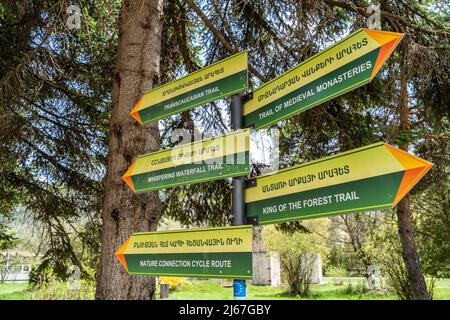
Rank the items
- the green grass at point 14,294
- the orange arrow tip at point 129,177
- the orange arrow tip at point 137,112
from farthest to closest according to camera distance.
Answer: the green grass at point 14,294 < the orange arrow tip at point 137,112 < the orange arrow tip at point 129,177

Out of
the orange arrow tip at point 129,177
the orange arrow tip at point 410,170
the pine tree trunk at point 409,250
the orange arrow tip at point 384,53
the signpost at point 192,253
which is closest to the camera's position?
the orange arrow tip at point 410,170

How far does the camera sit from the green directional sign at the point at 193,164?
6.19 feet

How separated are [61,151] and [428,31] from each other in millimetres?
5475

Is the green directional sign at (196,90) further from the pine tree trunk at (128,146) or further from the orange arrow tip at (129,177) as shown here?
the orange arrow tip at (129,177)

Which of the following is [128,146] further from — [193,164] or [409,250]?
[409,250]

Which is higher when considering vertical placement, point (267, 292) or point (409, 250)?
point (409, 250)

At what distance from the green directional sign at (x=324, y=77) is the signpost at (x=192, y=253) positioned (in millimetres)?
607

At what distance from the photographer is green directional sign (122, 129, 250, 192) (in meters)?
1.89

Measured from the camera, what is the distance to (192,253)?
76.9 inches

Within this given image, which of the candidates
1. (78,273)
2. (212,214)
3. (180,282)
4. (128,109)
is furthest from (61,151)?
(180,282)

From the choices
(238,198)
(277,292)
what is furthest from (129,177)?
(277,292)

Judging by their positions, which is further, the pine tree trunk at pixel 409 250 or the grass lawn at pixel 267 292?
the grass lawn at pixel 267 292

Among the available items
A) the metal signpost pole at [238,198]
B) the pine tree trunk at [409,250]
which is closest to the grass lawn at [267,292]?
the pine tree trunk at [409,250]

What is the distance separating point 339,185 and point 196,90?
45.3 inches
